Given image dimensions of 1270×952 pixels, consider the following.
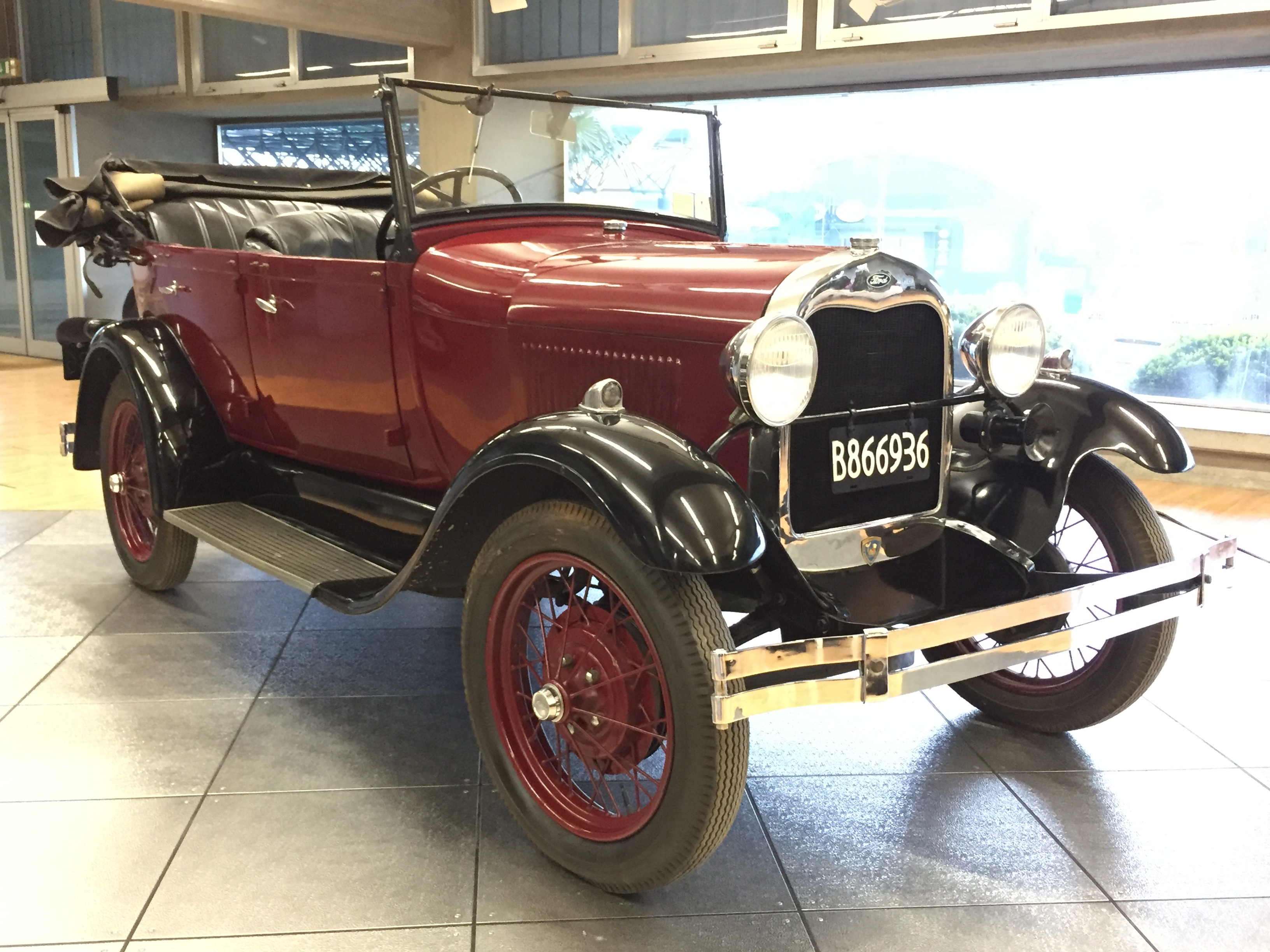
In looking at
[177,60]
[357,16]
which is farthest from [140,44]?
[357,16]

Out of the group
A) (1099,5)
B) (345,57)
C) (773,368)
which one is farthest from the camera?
(345,57)

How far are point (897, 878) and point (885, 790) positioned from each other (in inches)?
14.4

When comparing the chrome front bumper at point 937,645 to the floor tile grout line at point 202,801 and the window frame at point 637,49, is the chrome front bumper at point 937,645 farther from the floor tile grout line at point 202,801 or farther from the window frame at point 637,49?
the window frame at point 637,49

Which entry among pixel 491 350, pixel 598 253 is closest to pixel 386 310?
pixel 491 350

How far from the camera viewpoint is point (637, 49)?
6.04 m

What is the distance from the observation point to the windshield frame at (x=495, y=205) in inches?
110

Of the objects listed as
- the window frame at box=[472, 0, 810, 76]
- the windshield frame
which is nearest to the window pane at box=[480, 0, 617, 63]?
the window frame at box=[472, 0, 810, 76]

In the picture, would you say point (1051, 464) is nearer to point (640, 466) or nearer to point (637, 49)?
point (640, 466)

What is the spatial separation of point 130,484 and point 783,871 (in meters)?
2.73

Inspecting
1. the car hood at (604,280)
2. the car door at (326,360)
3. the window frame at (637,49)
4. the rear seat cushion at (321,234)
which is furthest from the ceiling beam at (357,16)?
the car hood at (604,280)

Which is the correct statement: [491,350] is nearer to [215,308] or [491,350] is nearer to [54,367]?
[215,308]

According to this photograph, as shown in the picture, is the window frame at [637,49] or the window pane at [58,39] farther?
the window pane at [58,39]

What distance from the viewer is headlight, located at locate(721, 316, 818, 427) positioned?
1.92 m

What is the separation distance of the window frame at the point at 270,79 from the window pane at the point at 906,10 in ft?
9.32
